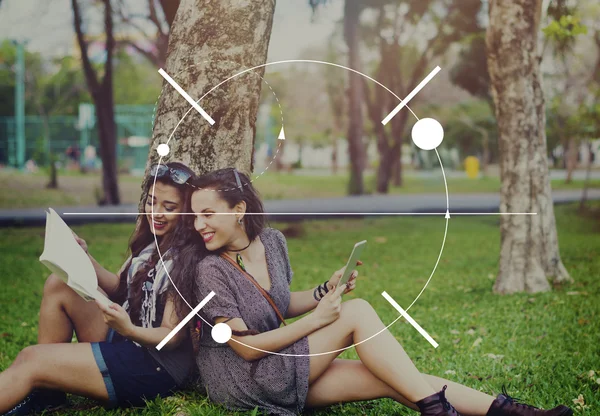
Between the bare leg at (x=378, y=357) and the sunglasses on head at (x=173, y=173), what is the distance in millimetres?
719

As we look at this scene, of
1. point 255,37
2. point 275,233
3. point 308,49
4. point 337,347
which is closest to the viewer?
point 337,347

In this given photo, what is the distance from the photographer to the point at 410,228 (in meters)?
5.73

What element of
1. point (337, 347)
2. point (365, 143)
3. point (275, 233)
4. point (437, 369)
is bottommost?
point (437, 369)

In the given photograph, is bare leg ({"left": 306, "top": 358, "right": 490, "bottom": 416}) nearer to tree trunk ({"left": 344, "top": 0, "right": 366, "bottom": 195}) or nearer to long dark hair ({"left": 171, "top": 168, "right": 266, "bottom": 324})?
long dark hair ({"left": 171, "top": 168, "right": 266, "bottom": 324})

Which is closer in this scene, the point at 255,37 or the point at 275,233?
the point at 275,233

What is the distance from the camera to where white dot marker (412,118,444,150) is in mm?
2877

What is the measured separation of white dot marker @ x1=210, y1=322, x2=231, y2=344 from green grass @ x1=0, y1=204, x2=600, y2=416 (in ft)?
0.96

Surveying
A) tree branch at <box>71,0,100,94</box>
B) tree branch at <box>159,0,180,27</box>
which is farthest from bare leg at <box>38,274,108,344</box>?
tree branch at <box>71,0,100,94</box>

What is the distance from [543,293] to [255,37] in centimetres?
306

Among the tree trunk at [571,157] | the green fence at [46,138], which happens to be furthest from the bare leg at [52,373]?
the green fence at [46,138]

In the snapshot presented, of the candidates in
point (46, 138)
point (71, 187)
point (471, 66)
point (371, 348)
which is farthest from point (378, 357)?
point (46, 138)

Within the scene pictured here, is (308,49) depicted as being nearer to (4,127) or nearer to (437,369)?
(437,369)

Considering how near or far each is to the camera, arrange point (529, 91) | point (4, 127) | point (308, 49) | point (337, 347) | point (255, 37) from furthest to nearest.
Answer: point (4, 127)
point (529, 91)
point (308, 49)
point (255, 37)
point (337, 347)

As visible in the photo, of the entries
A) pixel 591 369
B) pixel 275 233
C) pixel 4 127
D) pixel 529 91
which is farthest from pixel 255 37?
pixel 4 127
